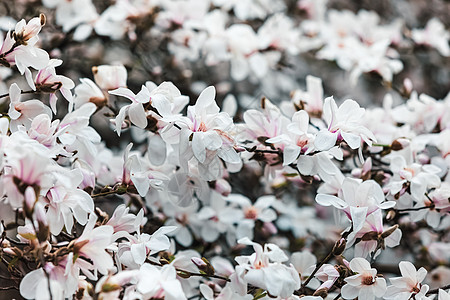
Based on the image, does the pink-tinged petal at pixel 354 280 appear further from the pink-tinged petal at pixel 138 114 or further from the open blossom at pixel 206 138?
the pink-tinged petal at pixel 138 114

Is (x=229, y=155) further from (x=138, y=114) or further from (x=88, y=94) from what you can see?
(x=88, y=94)

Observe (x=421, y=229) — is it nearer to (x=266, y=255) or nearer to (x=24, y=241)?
(x=266, y=255)

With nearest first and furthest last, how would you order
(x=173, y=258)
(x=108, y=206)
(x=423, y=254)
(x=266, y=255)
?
(x=266, y=255) < (x=173, y=258) < (x=423, y=254) < (x=108, y=206)

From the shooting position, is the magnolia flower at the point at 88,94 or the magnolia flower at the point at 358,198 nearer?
the magnolia flower at the point at 358,198

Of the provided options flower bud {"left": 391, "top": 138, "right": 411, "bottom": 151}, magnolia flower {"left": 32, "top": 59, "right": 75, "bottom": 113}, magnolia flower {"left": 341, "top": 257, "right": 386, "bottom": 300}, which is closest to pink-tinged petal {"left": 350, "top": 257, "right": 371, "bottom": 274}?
magnolia flower {"left": 341, "top": 257, "right": 386, "bottom": 300}

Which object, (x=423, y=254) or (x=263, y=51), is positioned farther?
(x=263, y=51)

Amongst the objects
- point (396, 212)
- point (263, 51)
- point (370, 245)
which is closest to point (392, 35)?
point (263, 51)

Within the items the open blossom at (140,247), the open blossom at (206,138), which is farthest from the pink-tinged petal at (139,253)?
the open blossom at (206,138)
